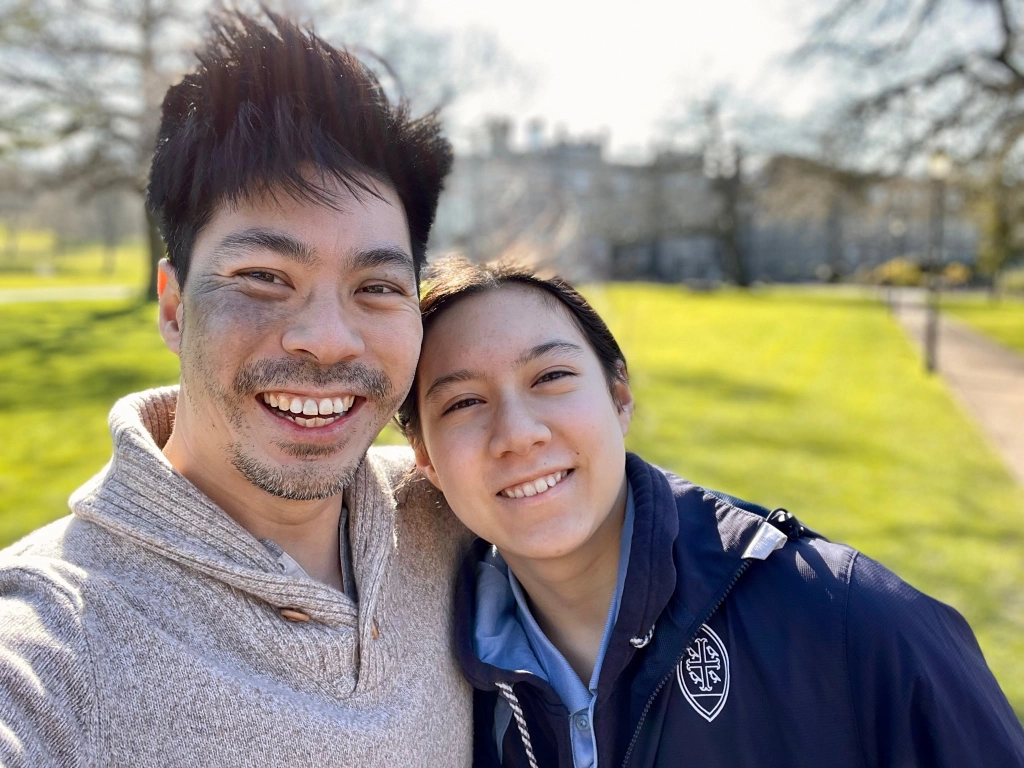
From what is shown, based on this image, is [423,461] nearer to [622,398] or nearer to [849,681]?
[622,398]

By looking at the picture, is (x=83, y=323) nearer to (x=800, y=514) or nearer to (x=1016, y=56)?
(x=800, y=514)

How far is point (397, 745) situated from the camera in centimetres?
172

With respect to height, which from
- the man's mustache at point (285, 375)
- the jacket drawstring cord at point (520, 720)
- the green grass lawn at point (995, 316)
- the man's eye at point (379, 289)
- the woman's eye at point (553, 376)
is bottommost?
the green grass lawn at point (995, 316)

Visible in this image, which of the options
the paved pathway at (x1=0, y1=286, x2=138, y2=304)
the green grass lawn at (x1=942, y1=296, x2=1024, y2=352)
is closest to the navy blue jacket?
the paved pathway at (x1=0, y1=286, x2=138, y2=304)

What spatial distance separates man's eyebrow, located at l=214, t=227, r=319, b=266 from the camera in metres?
1.79

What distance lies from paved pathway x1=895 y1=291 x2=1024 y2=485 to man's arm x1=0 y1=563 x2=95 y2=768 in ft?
31.1

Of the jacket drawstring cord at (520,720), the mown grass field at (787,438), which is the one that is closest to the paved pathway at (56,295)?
the mown grass field at (787,438)

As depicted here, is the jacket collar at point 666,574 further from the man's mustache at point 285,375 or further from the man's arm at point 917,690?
the man's mustache at point 285,375

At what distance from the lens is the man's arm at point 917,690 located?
1595mm

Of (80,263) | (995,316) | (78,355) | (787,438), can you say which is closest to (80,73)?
(78,355)

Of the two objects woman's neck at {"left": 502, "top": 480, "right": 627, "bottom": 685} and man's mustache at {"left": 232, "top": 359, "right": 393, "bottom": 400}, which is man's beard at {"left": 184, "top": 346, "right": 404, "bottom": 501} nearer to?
man's mustache at {"left": 232, "top": 359, "right": 393, "bottom": 400}

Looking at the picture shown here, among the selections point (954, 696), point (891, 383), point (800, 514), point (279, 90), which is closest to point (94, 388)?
point (800, 514)

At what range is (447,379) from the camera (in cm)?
209

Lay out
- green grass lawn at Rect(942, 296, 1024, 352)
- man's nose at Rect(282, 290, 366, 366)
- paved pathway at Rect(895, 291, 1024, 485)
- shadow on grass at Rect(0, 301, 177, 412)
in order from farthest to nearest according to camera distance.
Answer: green grass lawn at Rect(942, 296, 1024, 352) → paved pathway at Rect(895, 291, 1024, 485) → shadow on grass at Rect(0, 301, 177, 412) → man's nose at Rect(282, 290, 366, 366)
